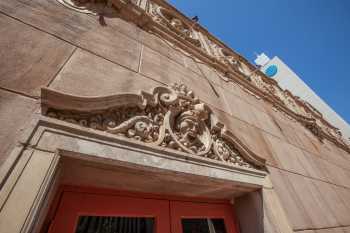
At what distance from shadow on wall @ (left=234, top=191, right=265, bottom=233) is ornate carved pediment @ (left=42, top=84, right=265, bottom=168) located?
278 millimetres

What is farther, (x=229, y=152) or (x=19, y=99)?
(x=229, y=152)

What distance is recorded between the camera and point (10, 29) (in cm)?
98

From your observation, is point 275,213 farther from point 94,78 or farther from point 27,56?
point 27,56

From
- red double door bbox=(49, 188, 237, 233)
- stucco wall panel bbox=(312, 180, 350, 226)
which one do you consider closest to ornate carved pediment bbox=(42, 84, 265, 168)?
red double door bbox=(49, 188, 237, 233)

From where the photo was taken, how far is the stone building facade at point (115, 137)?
28.9 inches

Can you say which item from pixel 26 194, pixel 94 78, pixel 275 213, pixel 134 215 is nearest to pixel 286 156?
pixel 275 213

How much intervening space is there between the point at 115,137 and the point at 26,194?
40cm

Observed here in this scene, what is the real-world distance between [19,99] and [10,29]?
0.49 m

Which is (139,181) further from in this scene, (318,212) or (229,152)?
(318,212)

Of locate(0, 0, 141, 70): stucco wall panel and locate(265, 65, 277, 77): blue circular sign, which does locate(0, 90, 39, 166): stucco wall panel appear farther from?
locate(265, 65, 277, 77): blue circular sign

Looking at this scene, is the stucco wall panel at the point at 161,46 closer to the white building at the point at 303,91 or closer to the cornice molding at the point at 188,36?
the cornice molding at the point at 188,36

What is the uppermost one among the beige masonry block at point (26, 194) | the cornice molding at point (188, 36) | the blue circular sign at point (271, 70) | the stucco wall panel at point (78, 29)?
the blue circular sign at point (271, 70)

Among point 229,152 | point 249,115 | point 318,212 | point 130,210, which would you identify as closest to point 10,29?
point 130,210

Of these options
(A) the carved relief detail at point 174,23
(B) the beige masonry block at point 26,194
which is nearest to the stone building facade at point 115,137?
(B) the beige masonry block at point 26,194
